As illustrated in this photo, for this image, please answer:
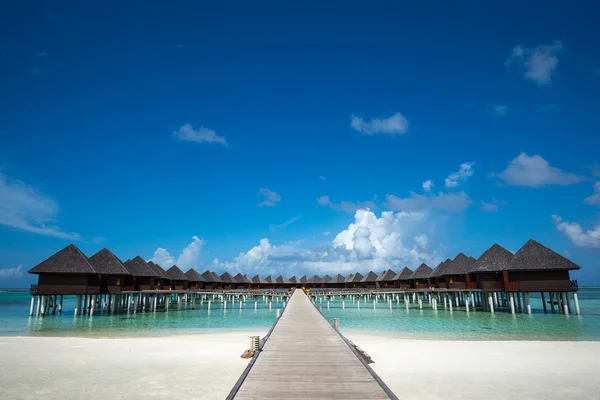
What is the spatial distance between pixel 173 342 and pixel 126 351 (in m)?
3.23

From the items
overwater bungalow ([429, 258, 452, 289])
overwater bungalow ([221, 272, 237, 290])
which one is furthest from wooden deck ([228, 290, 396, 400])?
overwater bungalow ([221, 272, 237, 290])

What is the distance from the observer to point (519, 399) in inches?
363

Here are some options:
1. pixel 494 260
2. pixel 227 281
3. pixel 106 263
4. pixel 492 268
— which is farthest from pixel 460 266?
pixel 227 281

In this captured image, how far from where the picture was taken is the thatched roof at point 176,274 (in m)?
52.8

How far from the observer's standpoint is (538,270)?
32094mm

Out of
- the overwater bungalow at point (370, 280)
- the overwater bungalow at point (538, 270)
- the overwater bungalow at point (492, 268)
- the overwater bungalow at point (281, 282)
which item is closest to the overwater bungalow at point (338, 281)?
the overwater bungalow at point (370, 280)

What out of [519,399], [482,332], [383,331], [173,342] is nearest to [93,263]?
[173,342]

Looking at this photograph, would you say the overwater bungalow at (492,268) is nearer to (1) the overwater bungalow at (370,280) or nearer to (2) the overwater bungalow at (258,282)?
(1) the overwater bungalow at (370,280)

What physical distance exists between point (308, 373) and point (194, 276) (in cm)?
5662

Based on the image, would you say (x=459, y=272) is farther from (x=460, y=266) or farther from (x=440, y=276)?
(x=440, y=276)

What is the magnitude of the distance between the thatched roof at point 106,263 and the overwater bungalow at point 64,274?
2.08 m

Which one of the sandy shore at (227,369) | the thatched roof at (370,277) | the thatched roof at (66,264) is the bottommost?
the sandy shore at (227,369)

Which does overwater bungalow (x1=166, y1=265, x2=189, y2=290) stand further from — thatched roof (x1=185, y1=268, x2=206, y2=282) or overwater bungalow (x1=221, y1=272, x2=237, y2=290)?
overwater bungalow (x1=221, y1=272, x2=237, y2=290)

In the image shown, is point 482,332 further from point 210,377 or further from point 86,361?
point 86,361
